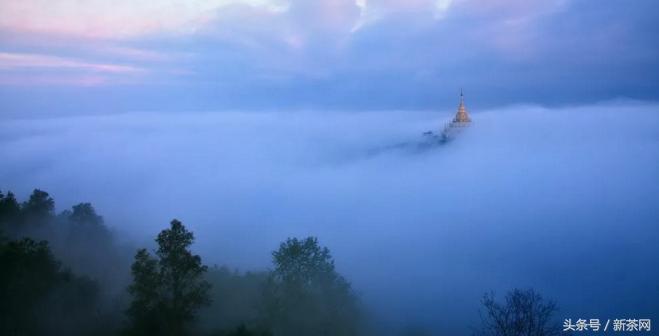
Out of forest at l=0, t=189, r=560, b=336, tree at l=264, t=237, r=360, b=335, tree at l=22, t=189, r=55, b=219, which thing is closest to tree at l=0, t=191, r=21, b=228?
forest at l=0, t=189, r=560, b=336

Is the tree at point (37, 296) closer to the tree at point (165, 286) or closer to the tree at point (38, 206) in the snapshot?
the tree at point (165, 286)

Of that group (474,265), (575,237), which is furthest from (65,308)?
(575,237)

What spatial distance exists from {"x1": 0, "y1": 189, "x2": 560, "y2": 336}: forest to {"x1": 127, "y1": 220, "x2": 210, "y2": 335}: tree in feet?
0.18

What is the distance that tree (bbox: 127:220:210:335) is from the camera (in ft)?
83.3

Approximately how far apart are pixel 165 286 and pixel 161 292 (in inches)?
16.3

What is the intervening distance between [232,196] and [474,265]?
114m

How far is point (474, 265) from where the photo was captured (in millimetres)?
92688

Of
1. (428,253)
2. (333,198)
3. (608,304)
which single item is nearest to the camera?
(608,304)

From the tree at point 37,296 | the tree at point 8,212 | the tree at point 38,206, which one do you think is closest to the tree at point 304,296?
the tree at point 37,296

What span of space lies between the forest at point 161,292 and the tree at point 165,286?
55mm

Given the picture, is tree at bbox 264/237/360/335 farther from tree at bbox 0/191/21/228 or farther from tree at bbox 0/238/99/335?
tree at bbox 0/191/21/228

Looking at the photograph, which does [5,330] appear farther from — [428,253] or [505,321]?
[428,253]

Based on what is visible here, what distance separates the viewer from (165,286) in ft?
86.7

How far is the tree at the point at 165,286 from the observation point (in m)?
25.4
